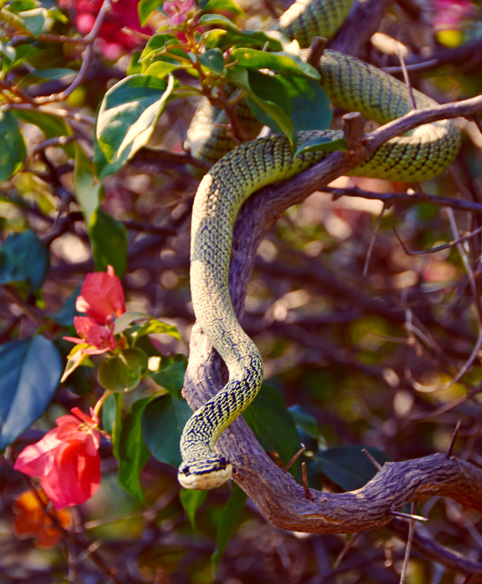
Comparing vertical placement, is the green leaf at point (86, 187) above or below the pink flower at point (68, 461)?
above

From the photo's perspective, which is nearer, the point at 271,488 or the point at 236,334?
the point at 271,488

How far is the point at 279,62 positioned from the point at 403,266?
2846 millimetres

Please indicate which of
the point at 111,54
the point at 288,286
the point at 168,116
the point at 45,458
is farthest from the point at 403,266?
the point at 45,458

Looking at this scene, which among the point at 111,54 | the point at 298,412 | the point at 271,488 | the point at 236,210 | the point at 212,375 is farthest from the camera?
the point at 111,54

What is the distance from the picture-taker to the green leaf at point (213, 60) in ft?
5.45

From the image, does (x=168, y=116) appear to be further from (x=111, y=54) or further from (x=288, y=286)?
(x=288, y=286)

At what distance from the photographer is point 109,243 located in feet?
7.45

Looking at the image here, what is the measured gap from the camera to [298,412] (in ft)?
7.59

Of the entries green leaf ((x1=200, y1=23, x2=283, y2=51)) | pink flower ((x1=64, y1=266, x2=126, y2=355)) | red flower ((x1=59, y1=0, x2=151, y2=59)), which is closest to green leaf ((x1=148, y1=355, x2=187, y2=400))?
pink flower ((x1=64, y1=266, x2=126, y2=355))

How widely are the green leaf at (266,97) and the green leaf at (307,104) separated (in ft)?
0.33

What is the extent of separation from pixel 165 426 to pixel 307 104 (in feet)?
3.48

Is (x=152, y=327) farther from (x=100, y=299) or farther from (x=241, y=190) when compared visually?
(x=241, y=190)

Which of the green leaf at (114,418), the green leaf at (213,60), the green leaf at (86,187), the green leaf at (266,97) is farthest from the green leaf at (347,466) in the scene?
the green leaf at (213,60)

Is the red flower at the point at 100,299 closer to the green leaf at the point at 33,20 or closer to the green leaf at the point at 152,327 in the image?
the green leaf at the point at 152,327
